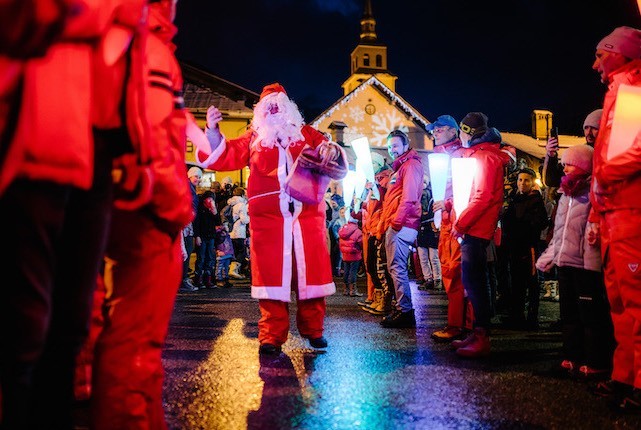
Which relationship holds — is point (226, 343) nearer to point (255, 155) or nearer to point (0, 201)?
point (255, 155)

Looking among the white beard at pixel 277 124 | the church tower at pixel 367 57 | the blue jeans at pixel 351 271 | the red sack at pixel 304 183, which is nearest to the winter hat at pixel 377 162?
the blue jeans at pixel 351 271

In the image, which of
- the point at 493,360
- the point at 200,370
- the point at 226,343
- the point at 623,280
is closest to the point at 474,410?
the point at 623,280

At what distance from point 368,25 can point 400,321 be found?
7787cm

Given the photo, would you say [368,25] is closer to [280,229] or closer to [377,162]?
[377,162]

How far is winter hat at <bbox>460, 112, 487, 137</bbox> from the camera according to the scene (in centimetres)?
534

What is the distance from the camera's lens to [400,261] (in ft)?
21.6

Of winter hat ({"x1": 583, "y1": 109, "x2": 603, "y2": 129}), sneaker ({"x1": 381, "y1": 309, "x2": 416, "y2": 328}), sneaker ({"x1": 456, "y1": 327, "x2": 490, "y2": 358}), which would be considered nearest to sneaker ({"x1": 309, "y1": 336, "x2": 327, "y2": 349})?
sneaker ({"x1": 456, "y1": 327, "x2": 490, "y2": 358})

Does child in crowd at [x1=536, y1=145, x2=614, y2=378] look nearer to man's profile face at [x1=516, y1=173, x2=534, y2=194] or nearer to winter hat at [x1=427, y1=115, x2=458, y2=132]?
winter hat at [x1=427, y1=115, x2=458, y2=132]

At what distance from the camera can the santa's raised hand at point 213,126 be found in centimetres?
409

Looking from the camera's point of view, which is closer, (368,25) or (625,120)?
(625,120)

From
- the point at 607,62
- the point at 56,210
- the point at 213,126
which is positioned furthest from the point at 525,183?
the point at 56,210

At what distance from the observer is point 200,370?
13.7ft

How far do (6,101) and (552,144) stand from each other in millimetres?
4434

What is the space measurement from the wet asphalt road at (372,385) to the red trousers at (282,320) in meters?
0.18
